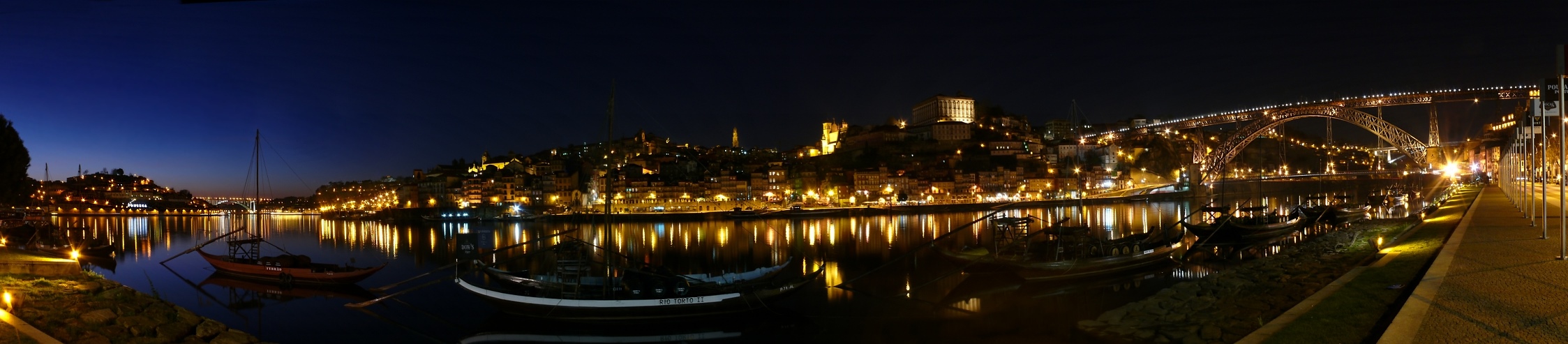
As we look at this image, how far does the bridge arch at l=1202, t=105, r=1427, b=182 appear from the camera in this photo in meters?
37.9

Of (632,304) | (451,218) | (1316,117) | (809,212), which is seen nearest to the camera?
(632,304)

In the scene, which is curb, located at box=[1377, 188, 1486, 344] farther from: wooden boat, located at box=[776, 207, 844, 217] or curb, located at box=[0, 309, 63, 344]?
wooden boat, located at box=[776, 207, 844, 217]

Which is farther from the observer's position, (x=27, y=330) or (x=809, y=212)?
(x=809, y=212)

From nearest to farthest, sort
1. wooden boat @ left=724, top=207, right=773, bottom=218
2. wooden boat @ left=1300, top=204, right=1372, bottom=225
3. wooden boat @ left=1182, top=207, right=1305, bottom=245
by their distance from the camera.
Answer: wooden boat @ left=1182, top=207, right=1305, bottom=245 → wooden boat @ left=1300, top=204, right=1372, bottom=225 → wooden boat @ left=724, top=207, right=773, bottom=218

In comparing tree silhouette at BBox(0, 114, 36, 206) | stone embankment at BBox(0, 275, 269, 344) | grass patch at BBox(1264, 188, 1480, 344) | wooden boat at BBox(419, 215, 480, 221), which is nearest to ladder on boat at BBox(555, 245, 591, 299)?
stone embankment at BBox(0, 275, 269, 344)

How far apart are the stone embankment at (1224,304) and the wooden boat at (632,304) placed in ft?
17.3

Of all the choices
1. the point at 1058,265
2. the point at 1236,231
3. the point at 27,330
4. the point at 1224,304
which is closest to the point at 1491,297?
the point at 1224,304

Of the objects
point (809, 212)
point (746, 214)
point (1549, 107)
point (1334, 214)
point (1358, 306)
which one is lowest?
point (809, 212)

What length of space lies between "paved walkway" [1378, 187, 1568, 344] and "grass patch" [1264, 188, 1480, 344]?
0.99ft

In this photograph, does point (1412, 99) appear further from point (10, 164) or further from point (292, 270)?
point (10, 164)

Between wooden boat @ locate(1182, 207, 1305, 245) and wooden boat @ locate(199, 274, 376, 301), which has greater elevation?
wooden boat @ locate(1182, 207, 1305, 245)

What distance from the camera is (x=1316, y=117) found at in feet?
143

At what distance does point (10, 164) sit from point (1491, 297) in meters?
33.1

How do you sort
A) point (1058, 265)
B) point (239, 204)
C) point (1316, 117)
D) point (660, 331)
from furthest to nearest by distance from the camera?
point (239, 204) → point (1316, 117) → point (1058, 265) → point (660, 331)
